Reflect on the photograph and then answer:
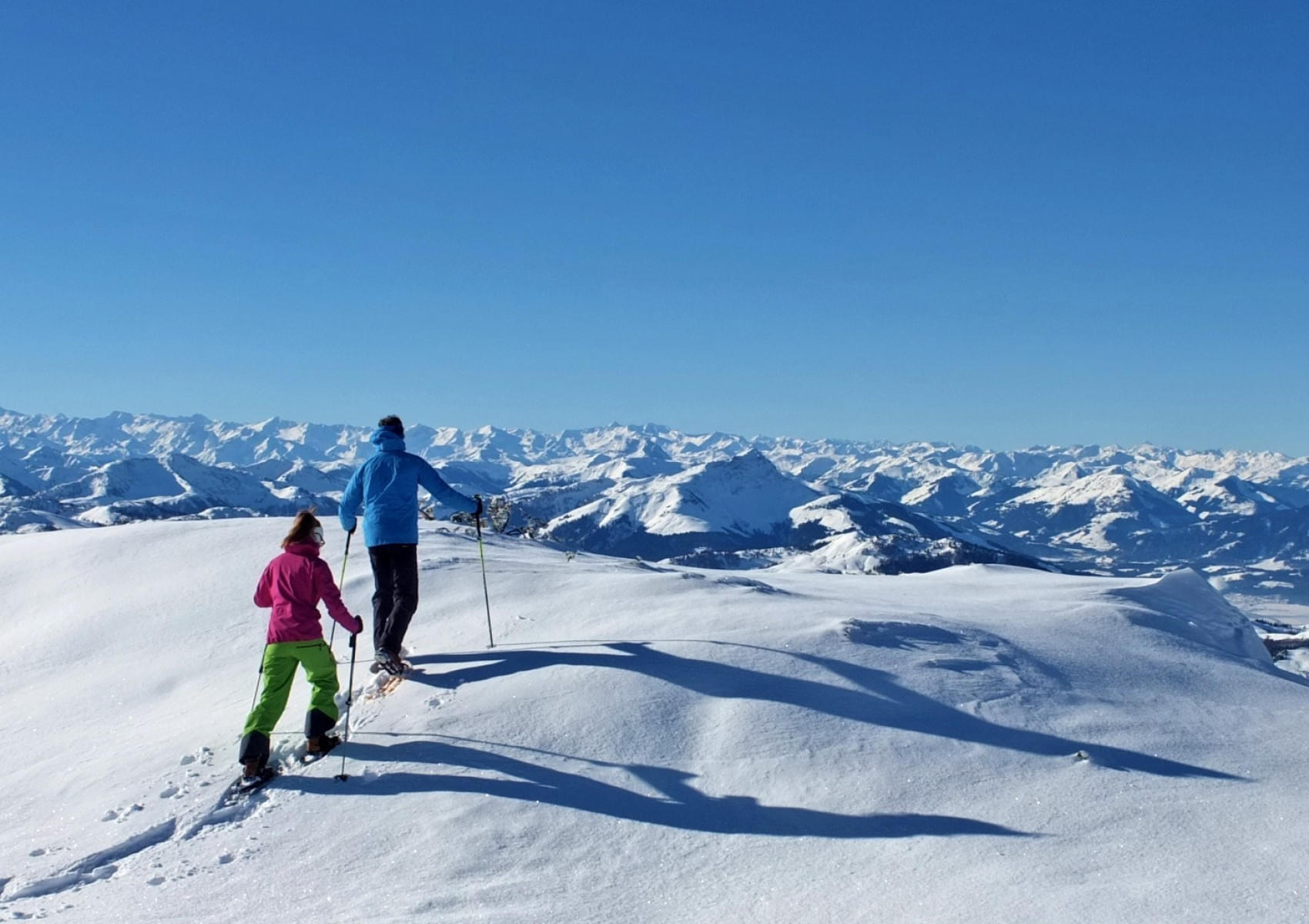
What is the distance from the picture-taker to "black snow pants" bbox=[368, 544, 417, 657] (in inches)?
400

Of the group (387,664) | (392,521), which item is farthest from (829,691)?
(392,521)

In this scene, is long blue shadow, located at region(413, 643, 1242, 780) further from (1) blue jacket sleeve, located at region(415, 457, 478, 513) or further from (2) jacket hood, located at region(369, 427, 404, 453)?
(2) jacket hood, located at region(369, 427, 404, 453)

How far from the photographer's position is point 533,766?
7.78 m

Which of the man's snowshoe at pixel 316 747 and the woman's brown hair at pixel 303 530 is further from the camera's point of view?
→ the woman's brown hair at pixel 303 530

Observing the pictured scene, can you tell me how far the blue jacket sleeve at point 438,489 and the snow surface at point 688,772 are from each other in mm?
1776

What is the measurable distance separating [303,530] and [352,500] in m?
2.29

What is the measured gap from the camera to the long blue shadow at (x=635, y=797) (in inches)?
271

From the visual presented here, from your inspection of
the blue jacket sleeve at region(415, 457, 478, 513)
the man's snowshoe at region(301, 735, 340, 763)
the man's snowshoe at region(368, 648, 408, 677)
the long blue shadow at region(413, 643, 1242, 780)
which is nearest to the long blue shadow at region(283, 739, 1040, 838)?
the man's snowshoe at region(301, 735, 340, 763)

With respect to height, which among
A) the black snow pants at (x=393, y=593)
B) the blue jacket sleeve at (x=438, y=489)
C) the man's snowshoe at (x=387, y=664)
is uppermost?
the blue jacket sleeve at (x=438, y=489)

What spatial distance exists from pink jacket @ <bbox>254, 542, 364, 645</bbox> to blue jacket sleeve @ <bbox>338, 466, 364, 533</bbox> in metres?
2.18

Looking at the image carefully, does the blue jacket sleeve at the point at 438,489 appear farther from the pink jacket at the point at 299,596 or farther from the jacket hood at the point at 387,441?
the pink jacket at the point at 299,596

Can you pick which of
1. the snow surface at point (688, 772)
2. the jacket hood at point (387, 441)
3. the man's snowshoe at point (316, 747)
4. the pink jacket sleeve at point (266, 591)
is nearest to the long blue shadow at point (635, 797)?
the snow surface at point (688, 772)

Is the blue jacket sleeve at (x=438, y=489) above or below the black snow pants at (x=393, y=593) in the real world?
above

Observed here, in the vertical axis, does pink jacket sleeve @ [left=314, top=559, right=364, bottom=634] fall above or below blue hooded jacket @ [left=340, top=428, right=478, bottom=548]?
below
